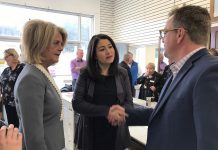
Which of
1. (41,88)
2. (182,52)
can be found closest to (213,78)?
(182,52)

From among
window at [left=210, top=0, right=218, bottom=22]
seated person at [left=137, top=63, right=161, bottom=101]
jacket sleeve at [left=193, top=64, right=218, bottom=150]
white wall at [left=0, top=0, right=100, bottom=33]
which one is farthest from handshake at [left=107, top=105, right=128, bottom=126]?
white wall at [left=0, top=0, right=100, bottom=33]

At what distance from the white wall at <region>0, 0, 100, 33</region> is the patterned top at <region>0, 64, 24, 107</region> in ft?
11.6

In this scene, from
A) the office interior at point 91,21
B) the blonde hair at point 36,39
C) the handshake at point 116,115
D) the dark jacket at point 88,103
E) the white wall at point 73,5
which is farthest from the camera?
the white wall at point 73,5

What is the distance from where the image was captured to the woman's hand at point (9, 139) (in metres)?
0.90

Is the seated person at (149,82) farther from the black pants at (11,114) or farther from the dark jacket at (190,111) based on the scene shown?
the dark jacket at (190,111)

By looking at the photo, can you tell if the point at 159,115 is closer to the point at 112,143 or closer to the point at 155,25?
the point at 112,143

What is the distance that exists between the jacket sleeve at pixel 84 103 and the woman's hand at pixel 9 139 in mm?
915

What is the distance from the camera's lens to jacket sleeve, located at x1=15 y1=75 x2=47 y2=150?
1291 millimetres

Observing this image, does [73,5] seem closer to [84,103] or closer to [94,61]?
[94,61]

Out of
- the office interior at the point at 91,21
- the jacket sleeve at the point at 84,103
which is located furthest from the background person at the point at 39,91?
the office interior at the point at 91,21

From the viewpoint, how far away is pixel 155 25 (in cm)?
652

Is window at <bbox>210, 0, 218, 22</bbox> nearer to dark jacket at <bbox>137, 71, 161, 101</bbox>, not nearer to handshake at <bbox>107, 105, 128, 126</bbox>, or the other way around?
dark jacket at <bbox>137, 71, 161, 101</bbox>

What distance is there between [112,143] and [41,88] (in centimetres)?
91

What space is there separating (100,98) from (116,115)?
27 cm
